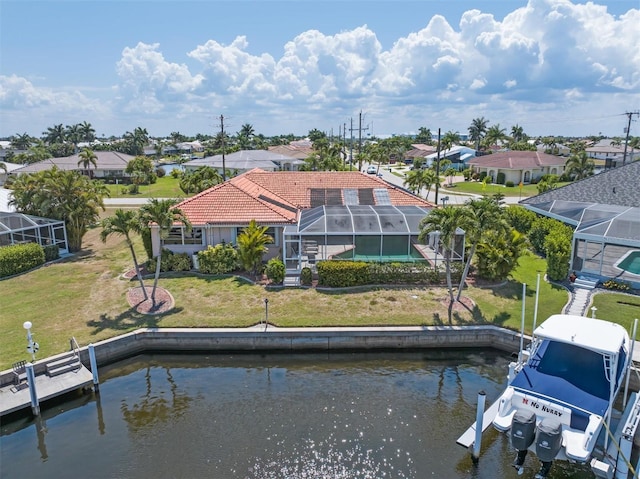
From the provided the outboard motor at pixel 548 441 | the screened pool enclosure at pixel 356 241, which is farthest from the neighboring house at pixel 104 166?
the outboard motor at pixel 548 441

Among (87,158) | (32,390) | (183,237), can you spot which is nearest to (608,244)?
(183,237)

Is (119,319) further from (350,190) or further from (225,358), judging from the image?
(350,190)

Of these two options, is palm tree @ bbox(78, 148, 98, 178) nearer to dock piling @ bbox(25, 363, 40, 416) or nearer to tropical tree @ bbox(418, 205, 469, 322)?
dock piling @ bbox(25, 363, 40, 416)

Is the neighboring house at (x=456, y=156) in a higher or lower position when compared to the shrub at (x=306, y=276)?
higher

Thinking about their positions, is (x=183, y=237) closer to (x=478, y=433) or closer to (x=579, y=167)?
(x=478, y=433)

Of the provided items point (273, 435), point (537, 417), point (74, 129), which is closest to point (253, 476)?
point (273, 435)

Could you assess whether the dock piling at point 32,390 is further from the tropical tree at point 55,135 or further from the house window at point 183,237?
the tropical tree at point 55,135
